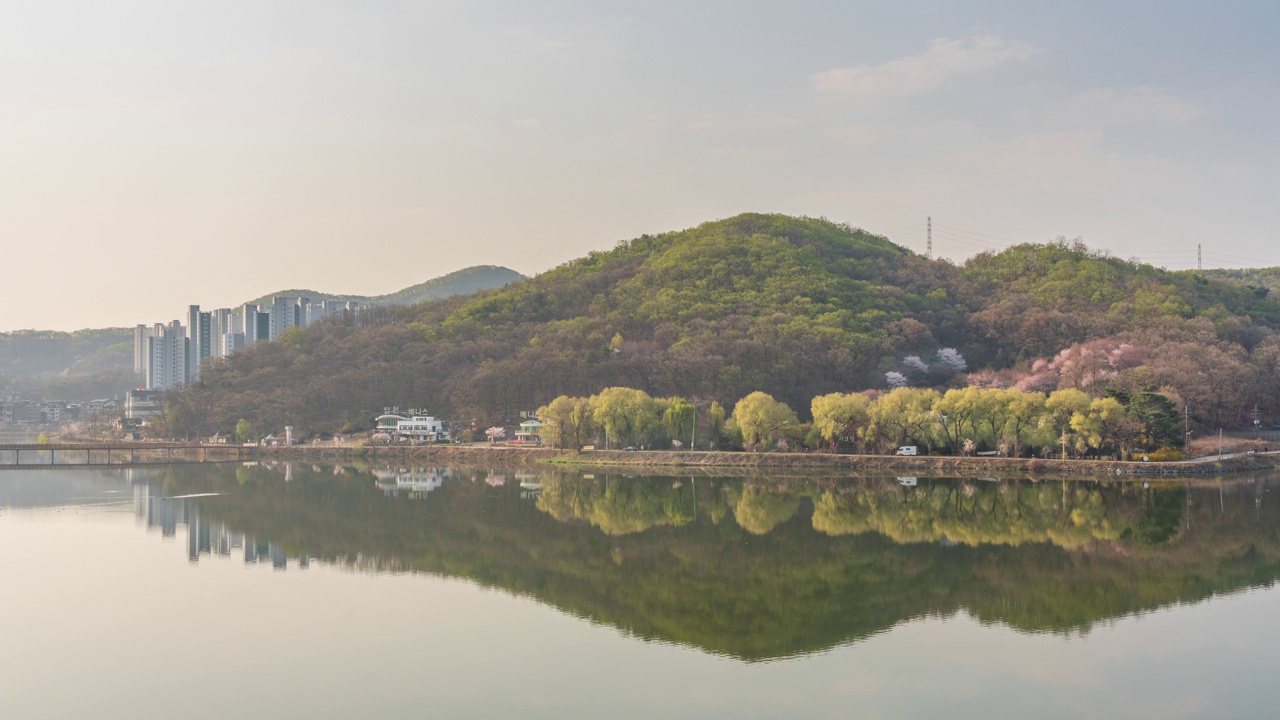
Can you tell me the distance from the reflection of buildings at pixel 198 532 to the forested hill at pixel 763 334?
3016cm

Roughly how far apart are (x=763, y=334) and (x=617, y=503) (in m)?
32.7

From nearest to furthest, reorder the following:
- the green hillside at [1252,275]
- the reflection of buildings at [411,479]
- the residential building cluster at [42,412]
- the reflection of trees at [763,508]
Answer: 1. the reflection of trees at [763,508]
2. the reflection of buildings at [411,479]
3. the green hillside at [1252,275]
4. the residential building cluster at [42,412]

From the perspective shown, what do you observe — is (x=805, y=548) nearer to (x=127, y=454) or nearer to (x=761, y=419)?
(x=761, y=419)

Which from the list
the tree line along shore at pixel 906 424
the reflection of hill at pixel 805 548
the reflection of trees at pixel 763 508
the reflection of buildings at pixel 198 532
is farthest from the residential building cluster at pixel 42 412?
the reflection of trees at pixel 763 508

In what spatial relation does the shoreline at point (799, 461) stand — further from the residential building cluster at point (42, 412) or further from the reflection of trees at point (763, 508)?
the residential building cluster at point (42, 412)

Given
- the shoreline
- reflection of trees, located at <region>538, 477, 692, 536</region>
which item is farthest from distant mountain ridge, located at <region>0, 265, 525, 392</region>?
reflection of trees, located at <region>538, 477, 692, 536</region>

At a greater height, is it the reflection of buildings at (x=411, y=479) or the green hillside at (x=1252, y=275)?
the green hillside at (x=1252, y=275)

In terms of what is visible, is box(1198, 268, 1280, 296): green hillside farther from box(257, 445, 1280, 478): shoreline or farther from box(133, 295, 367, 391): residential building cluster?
box(133, 295, 367, 391): residential building cluster

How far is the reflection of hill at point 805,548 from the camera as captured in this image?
65.6ft

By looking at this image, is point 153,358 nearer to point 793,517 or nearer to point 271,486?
point 271,486

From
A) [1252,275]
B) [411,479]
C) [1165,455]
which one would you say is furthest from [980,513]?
[1252,275]

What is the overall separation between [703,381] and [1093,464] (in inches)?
975

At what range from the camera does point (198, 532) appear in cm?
3159

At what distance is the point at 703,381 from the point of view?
61.3 metres
